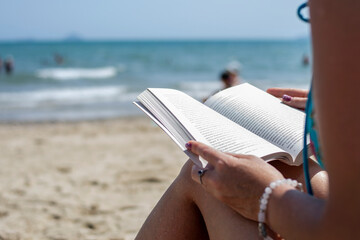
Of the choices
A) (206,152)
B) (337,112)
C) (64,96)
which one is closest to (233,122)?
(206,152)

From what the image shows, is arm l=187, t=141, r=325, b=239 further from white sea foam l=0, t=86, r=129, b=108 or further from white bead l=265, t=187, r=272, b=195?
Answer: white sea foam l=0, t=86, r=129, b=108

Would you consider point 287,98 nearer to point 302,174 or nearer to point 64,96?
point 302,174

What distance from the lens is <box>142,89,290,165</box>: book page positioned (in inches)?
42.4

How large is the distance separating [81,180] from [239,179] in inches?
125

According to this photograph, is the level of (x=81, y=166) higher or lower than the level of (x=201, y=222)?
lower

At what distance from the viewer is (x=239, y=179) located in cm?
89

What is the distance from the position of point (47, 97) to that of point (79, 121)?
3.46 metres

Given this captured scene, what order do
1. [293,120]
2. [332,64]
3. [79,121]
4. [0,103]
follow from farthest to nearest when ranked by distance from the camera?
[0,103] < [79,121] < [293,120] < [332,64]

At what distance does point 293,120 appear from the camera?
4.18 ft

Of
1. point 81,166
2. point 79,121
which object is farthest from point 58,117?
point 81,166

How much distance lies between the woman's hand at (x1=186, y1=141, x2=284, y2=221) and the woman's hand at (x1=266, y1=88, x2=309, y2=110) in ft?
1.56

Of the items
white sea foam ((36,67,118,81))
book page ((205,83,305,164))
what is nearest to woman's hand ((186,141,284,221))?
book page ((205,83,305,164))

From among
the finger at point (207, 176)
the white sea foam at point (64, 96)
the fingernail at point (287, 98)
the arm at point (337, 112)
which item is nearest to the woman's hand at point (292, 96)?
the fingernail at point (287, 98)

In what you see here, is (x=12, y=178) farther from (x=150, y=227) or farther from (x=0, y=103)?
(x=0, y=103)
